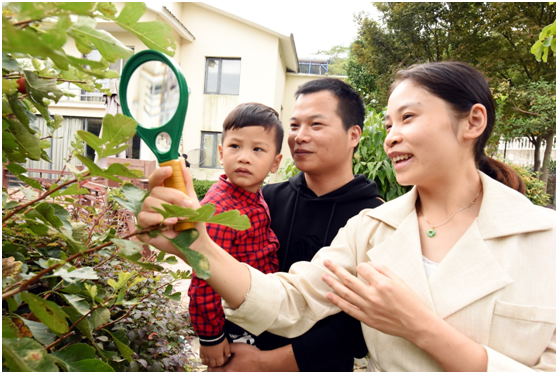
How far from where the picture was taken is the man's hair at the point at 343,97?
207cm

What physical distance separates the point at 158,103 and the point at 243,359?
1083 millimetres

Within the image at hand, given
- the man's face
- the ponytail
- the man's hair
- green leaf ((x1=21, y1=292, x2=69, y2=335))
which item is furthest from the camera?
the man's hair

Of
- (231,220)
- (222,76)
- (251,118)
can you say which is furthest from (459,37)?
(231,220)

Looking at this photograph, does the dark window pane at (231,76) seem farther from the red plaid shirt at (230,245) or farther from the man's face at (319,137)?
the red plaid shirt at (230,245)

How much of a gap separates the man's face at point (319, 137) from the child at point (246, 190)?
0.11 m

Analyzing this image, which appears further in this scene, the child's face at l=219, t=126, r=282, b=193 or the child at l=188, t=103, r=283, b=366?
the child's face at l=219, t=126, r=282, b=193

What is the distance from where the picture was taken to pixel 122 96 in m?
1.02

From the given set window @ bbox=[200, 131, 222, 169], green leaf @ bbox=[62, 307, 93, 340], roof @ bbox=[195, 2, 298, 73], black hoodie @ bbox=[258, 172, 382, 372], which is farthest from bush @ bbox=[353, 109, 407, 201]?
window @ bbox=[200, 131, 222, 169]

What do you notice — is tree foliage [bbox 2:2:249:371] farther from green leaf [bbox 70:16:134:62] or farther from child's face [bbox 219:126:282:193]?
child's face [bbox 219:126:282:193]

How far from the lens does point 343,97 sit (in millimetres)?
2098

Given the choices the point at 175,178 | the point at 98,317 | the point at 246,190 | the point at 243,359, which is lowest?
the point at 243,359

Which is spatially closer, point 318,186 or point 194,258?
point 194,258

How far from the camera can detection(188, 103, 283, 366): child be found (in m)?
1.68

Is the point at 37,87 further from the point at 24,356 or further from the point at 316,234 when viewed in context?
the point at 316,234
